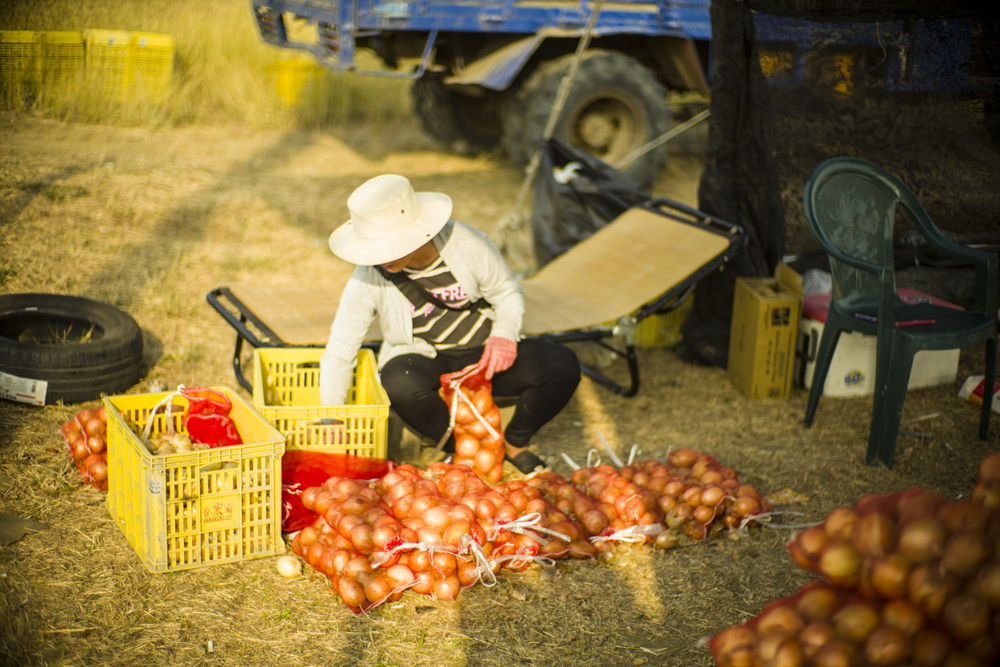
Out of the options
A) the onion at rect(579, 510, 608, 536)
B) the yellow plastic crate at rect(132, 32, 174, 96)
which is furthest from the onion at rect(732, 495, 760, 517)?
Result: the yellow plastic crate at rect(132, 32, 174, 96)

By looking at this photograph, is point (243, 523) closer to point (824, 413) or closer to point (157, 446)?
point (157, 446)

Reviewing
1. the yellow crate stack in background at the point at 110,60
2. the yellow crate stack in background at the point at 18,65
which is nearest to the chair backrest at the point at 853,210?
the yellow crate stack in background at the point at 18,65

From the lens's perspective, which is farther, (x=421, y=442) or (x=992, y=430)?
(x=992, y=430)

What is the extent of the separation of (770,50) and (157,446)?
3.33 meters

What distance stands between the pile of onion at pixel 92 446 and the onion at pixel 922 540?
→ 2.64 meters

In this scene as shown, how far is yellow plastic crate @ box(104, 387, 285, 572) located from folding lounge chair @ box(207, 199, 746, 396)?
0.87 metres

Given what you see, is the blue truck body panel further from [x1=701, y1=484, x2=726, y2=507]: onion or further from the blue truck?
[x1=701, y1=484, x2=726, y2=507]: onion

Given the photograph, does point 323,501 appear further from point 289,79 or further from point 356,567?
point 289,79

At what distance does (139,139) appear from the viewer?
8.24 m

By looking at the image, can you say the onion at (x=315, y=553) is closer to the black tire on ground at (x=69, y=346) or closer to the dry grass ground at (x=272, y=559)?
the dry grass ground at (x=272, y=559)

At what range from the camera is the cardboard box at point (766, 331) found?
158 inches

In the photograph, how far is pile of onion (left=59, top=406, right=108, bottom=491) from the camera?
3.02m

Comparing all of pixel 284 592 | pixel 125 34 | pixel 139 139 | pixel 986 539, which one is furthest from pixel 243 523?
pixel 125 34

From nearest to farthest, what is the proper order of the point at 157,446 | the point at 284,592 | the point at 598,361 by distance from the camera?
1. the point at 284,592
2. the point at 157,446
3. the point at 598,361
